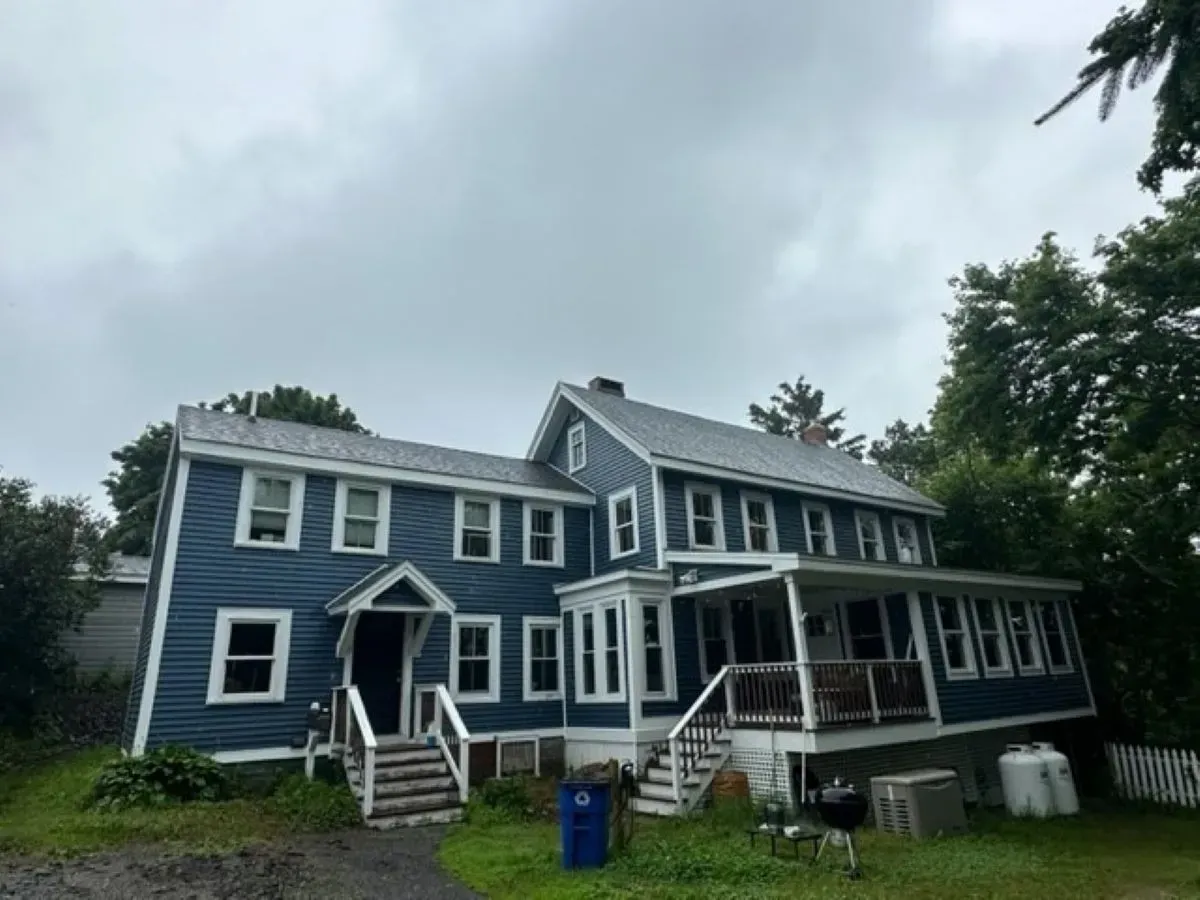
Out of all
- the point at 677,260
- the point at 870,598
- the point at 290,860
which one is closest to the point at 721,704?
the point at 870,598

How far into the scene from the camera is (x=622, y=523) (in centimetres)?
1555

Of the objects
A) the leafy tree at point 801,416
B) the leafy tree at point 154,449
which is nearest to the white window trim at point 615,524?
the leafy tree at point 154,449

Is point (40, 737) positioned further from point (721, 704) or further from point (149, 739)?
point (721, 704)

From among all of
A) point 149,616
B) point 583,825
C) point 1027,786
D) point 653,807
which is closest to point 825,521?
point 1027,786

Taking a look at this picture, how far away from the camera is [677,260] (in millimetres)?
20016

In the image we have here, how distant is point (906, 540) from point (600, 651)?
1034 cm

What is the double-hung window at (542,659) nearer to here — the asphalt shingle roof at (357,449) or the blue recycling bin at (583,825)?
the asphalt shingle roof at (357,449)

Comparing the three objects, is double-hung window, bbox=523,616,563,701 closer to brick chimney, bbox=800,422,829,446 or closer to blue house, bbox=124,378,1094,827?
blue house, bbox=124,378,1094,827

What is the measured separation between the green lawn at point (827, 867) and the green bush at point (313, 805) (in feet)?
5.70

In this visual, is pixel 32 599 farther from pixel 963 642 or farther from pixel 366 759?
pixel 963 642

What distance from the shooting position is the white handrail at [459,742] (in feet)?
34.8

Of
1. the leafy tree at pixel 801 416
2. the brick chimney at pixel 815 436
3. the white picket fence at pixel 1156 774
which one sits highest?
the leafy tree at pixel 801 416

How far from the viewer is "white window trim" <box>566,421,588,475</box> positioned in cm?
1730

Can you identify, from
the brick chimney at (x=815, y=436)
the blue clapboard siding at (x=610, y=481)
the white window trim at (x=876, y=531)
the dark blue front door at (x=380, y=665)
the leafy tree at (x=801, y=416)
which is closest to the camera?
the dark blue front door at (x=380, y=665)
